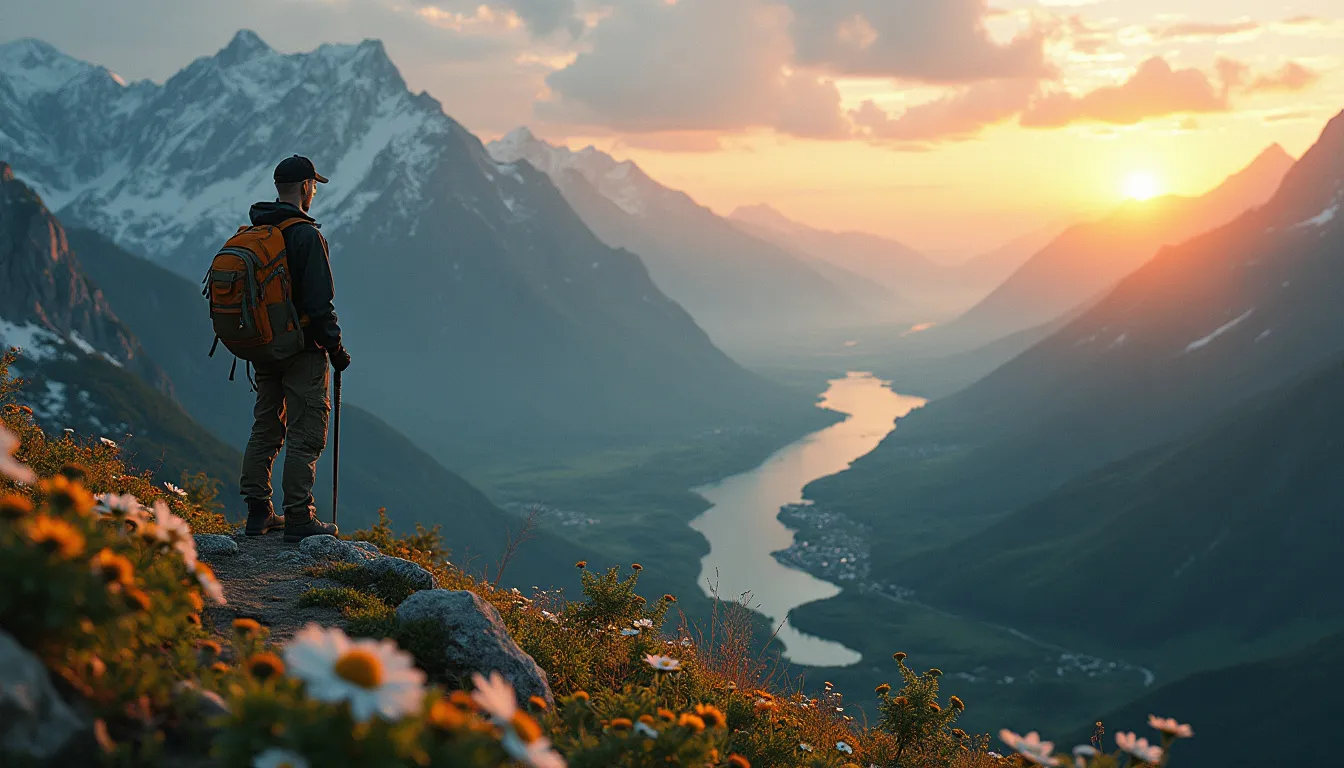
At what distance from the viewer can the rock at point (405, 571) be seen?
31.2 ft

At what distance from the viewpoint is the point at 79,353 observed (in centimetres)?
16475

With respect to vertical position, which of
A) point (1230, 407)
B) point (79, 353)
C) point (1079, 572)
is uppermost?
point (1230, 407)

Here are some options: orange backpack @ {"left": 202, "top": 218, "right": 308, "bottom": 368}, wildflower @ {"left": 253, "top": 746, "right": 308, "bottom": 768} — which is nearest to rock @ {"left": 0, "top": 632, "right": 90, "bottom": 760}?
wildflower @ {"left": 253, "top": 746, "right": 308, "bottom": 768}

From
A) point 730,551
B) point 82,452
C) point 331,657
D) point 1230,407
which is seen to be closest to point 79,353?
point 730,551

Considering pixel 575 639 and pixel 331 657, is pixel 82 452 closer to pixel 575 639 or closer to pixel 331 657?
pixel 575 639

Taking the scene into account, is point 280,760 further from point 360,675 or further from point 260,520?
point 260,520

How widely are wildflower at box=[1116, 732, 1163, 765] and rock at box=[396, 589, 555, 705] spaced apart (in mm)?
4116

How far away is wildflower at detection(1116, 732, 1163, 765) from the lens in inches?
181

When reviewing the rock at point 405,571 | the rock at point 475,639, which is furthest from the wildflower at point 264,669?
the rock at point 405,571

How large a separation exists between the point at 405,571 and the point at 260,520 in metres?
2.71

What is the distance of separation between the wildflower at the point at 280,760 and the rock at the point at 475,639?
13.0 ft

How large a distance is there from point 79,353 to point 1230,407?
Answer: 231 meters

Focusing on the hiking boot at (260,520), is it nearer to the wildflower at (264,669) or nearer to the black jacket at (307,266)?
the black jacket at (307,266)

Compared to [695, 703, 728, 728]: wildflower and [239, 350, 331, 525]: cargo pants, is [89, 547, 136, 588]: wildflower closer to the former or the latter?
[695, 703, 728, 728]: wildflower
